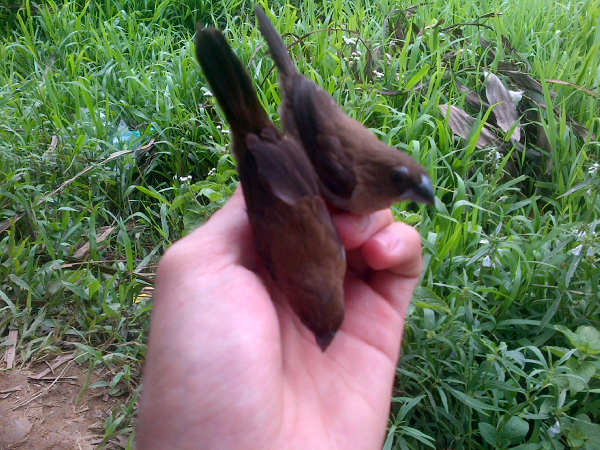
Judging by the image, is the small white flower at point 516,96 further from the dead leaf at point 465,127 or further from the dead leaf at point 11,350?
the dead leaf at point 11,350

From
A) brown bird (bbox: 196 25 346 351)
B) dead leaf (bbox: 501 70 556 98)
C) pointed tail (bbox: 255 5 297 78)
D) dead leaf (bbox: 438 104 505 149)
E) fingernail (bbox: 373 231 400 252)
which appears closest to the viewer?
brown bird (bbox: 196 25 346 351)

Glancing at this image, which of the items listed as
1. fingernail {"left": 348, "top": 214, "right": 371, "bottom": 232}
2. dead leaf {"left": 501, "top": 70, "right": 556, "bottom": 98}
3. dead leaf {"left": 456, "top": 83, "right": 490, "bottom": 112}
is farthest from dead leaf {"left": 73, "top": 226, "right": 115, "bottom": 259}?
dead leaf {"left": 501, "top": 70, "right": 556, "bottom": 98}

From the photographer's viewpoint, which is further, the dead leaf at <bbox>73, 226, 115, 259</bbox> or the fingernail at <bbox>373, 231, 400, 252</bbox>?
the dead leaf at <bbox>73, 226, 115, 259</bbox>

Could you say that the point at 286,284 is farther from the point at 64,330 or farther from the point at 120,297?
the point at 64,330

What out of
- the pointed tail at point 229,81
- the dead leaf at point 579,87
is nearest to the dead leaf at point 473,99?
Result: the dead leaf at point 579,87

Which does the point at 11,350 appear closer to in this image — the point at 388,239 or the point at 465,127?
the point at 388,239

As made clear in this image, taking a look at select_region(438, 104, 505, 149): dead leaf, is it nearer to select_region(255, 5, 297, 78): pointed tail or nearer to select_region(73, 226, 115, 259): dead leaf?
select_region(255, 5, 297, 78): pointed tail

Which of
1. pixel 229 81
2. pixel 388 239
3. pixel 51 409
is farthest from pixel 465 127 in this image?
pixel 51 409
